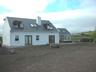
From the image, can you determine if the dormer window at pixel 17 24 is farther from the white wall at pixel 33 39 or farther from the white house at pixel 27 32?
the white wall at pixel 33 39

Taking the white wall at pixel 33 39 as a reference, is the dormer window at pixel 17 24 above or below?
above

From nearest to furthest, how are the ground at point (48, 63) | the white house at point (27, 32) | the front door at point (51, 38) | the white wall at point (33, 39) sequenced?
1. the ground at point (48, 63)
2. the white wall at point (33, 39)
3. the white house at point (27, 32)
4. the front door at point (51, 38)

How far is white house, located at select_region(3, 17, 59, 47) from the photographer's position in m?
33.6

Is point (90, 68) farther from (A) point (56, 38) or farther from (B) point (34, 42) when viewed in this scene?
(A) point (56, 38)

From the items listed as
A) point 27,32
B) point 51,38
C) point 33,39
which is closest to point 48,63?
point 27,32

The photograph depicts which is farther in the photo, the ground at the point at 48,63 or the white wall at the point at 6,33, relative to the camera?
the white wall at the point at 6,33

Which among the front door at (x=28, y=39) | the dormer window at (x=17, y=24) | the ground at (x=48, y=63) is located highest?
the dormer window at (x=17, y=24)

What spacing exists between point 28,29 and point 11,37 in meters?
4.01

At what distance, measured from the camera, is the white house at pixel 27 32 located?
33.6 meters

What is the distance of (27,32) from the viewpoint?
3497 centimetres

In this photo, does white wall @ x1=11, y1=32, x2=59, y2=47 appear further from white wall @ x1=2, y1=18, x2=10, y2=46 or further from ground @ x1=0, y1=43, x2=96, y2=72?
ground @ x1=0, y1=43, x2=96, y2=72

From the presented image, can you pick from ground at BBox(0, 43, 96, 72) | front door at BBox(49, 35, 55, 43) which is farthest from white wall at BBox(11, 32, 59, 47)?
ground at BBox(0, 43, 96, 72)

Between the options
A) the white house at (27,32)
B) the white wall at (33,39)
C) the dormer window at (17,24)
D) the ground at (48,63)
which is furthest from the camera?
the dormer window at (17,24)

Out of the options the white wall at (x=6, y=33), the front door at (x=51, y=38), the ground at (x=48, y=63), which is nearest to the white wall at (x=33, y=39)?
the front door at (x=51, y=38)
